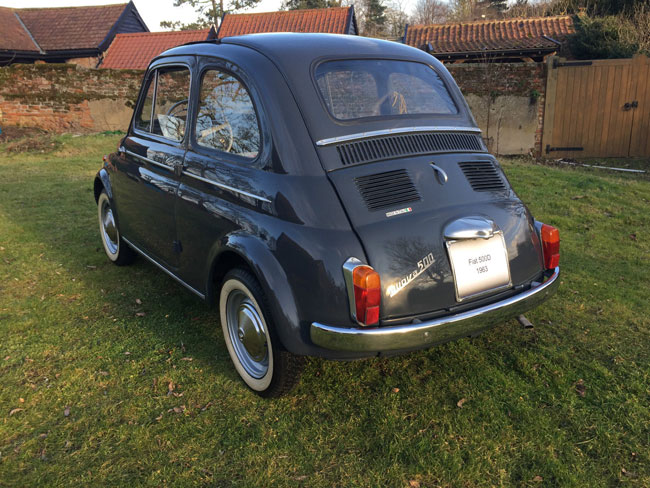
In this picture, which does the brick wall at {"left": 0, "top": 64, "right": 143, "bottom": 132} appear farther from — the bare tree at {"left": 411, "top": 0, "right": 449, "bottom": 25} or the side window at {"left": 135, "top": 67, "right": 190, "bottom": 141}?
the bare tree at {"left": 411, "top": 0, "right": 449, "bottom": 25}

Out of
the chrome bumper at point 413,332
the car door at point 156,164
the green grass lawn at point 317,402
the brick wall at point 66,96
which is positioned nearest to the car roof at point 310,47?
the car door at point 156,164

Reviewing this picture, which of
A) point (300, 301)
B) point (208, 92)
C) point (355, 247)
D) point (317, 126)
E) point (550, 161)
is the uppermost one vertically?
point (208, 92)

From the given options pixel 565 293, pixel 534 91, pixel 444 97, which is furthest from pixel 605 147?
pixel 444 97

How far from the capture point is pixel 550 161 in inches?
431

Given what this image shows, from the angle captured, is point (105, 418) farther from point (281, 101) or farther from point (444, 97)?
point (444, 97)

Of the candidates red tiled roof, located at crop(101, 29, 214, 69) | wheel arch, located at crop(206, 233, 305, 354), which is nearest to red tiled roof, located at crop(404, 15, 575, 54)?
red tiled roof, located at crop(101, 29, 214, 69)

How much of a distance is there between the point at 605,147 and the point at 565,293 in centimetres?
838

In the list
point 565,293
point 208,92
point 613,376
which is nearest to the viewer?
point 613,376

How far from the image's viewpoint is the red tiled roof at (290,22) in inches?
949

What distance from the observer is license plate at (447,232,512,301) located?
8.32 ft

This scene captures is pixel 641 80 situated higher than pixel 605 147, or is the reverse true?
pixel 641 80

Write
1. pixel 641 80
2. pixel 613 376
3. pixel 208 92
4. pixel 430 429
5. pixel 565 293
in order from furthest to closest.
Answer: pixel 641 80, pixel 565 293, pixel 208 92, pixel 613 376, pixel 430 429

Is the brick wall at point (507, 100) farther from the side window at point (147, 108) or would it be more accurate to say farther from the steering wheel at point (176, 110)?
the steering wheel at point (176, 110)

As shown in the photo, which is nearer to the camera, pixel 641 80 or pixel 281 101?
pixel 281 101
